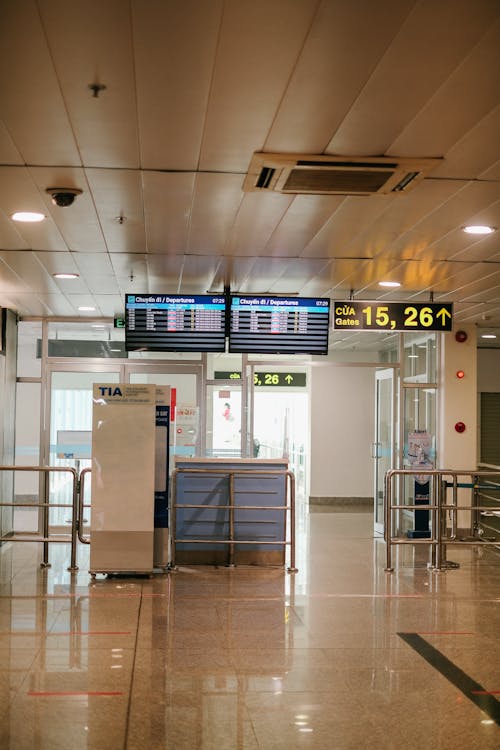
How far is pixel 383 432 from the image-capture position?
12.3 metres

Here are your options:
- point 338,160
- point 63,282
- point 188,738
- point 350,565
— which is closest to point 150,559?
point 350,565

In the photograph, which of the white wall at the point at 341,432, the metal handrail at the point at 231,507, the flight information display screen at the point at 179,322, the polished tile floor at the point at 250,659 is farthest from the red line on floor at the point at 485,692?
the white wall at the point at 341,432

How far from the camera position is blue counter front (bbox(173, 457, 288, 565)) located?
869 cm

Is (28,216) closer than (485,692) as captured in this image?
No

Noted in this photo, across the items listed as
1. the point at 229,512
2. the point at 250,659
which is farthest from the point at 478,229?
the point at 229,512

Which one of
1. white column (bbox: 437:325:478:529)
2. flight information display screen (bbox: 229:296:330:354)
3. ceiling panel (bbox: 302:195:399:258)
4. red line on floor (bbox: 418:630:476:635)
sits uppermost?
ceiling panel (bbox: 302:195:399:258)

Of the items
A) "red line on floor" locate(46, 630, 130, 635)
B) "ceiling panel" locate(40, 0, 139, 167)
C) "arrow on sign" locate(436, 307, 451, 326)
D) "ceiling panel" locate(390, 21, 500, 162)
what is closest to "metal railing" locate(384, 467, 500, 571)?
"arrow on sign" locate(436, 307, 451, 326)

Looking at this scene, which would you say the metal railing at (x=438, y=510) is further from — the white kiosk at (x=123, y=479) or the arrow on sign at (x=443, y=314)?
the white kiosk at (x=123, y=479)

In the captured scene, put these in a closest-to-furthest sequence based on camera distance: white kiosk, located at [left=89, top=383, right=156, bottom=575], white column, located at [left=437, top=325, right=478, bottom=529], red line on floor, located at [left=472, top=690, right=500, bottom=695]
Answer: red line on floor, located at [left=472, top=690, right=500, bottom=695]
white kiosk, located at [left=89, top=383, right=156, bottom=575]
white column, located at [left=437, top=325, right=478, bottom=529]

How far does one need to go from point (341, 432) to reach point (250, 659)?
10.5m

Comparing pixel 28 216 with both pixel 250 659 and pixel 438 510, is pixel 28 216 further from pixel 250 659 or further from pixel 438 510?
pixel 438 510

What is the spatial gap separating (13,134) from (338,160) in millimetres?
1597

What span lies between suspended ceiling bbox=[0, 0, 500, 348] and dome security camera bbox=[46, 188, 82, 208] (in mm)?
45

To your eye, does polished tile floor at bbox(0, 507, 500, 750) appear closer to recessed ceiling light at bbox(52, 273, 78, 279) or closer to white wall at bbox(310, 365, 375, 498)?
recessed ceiling light at bbox(52, 273, 78, 279)
